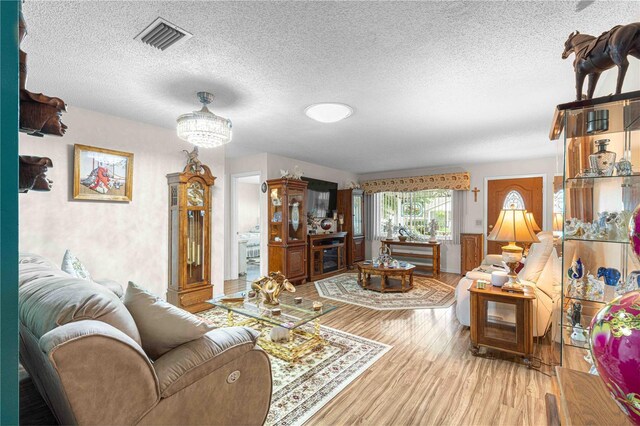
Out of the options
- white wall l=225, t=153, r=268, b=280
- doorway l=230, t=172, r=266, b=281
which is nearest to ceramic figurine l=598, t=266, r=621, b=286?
white wall l=225, t=153, r=268, b=280

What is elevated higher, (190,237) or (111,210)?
(111,210)

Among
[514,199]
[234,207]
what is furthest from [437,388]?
[514,199]

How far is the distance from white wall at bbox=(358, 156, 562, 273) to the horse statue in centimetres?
509

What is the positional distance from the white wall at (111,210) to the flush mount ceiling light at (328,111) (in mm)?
1956

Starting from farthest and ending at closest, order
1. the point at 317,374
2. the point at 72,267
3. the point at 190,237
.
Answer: the point at 190,237 → the point at 72,267 → the point at 317,374

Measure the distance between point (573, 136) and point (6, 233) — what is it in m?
2.13

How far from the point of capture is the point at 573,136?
1475 mm

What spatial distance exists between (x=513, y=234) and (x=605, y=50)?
1571 mm

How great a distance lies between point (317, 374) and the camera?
7.43ft

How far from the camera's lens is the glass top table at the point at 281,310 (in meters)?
2.41

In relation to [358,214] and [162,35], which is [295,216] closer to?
[358,214]

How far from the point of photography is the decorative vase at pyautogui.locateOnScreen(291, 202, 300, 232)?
17.7 feet

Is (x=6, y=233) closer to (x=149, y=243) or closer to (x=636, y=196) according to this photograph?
(x=636, y=196)

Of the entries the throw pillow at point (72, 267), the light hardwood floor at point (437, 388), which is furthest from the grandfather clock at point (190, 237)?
the light hardwood floor at point (437, 388)
